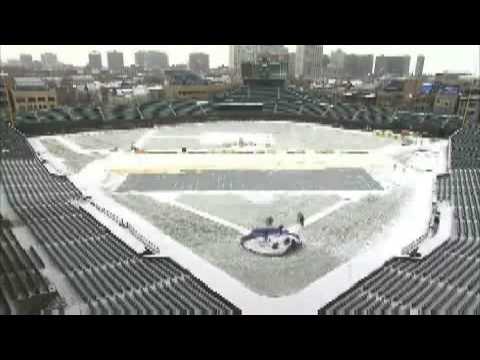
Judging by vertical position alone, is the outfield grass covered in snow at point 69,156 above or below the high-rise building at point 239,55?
below

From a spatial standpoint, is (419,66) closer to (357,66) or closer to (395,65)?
(395,65)

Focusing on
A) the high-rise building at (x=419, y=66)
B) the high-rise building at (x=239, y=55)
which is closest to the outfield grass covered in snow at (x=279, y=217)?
the high-rise building at (x=239, y=55)

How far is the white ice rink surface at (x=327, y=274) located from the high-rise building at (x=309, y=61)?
14185cm

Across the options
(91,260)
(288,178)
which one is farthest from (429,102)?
(91,260)

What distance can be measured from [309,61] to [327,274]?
171205 millimetres

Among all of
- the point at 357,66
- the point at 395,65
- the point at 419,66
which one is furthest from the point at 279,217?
the point at 395,65

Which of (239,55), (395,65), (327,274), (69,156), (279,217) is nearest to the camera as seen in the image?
(327,274)

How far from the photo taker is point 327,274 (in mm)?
19625

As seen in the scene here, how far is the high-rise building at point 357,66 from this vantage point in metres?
188

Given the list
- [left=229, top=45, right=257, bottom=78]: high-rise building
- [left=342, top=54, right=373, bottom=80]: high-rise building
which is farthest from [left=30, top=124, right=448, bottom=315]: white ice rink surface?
[left=342, top=54, right=373, bottom=80]: high-rise building

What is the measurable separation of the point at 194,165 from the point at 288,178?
10.8 m

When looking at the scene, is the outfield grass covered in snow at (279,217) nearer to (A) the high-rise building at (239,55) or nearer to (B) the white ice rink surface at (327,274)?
(B) the white ice rink surface at (327,274)

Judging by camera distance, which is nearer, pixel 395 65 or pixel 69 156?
pixel 69 156

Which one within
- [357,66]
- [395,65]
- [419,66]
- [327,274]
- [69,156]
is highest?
[395,65]
